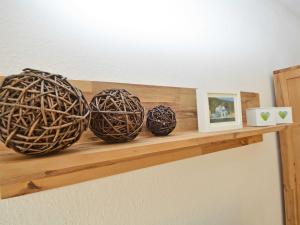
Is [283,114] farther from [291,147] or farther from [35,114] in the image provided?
[35,114]

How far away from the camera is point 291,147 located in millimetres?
1538

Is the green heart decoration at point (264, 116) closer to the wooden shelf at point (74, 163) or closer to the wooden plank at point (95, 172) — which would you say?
the wooden plank at point (95, 172)

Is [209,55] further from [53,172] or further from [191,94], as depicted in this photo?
[53,172]

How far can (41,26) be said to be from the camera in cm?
66

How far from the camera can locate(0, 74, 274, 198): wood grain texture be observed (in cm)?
41

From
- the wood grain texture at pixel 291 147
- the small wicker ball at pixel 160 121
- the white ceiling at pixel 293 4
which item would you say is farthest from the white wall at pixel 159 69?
the white ceiling at pixel 293 4

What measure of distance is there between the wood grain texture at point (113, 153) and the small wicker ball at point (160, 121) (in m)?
0.03

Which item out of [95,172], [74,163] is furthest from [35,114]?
[95,172]

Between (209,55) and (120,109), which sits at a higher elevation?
(209,55)

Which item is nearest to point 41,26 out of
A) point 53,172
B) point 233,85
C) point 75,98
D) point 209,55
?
point 75,98

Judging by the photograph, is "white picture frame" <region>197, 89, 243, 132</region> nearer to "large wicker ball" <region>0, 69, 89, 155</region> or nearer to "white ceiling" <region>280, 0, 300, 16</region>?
"large wicker ball" <region>0, 69, 89, 155</region>

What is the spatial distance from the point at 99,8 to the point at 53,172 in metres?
0.59

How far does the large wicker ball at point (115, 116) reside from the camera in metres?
0.57

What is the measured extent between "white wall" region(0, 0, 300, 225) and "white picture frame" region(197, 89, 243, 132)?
0.52 feet
